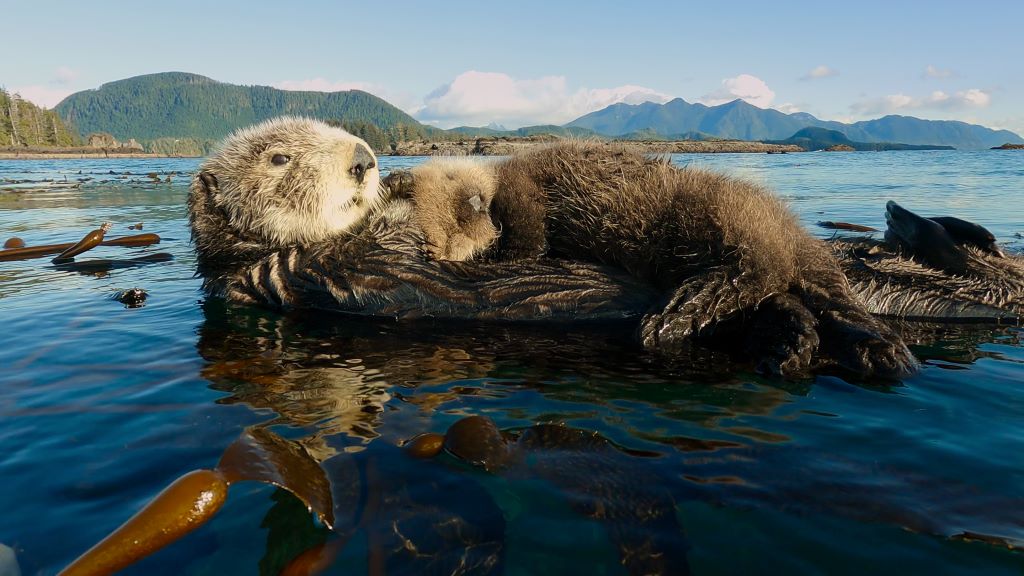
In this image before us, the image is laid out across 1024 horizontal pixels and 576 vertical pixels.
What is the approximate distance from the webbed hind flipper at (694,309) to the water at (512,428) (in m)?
0.18

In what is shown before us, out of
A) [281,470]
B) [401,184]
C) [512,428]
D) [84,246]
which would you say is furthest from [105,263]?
[512,428]

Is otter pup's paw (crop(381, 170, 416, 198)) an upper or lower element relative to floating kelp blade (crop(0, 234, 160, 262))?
upper

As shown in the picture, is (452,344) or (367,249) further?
(367,249)

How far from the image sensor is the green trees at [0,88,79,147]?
7369 centimetres

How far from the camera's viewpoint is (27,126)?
77.9 m

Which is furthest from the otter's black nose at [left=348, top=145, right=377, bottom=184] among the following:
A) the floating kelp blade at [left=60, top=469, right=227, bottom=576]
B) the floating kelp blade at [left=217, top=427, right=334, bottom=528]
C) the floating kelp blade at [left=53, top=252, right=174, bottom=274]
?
the floating kelp blade at [left=53, top=252, right=174, bottom=274]

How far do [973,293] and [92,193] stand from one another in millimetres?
21024

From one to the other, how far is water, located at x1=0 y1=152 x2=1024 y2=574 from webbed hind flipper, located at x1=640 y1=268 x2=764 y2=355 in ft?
0.58

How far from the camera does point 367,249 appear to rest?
370 centimetres

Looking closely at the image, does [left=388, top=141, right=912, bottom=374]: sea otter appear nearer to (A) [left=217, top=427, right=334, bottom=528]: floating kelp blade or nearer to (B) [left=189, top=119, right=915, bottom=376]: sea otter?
(B) [left=189, top=119, right=915, bottom=376]: sea otter

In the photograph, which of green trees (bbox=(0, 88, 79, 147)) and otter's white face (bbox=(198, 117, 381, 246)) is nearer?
otter's white face (bbox=(198, 117, 381, 246))

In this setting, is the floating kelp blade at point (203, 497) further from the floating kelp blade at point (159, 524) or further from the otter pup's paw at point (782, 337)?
the otter pup's paw at point (782, 337)

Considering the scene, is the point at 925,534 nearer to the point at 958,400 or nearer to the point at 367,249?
the point at 958,400

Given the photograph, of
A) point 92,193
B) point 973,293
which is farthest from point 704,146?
point 973,293
